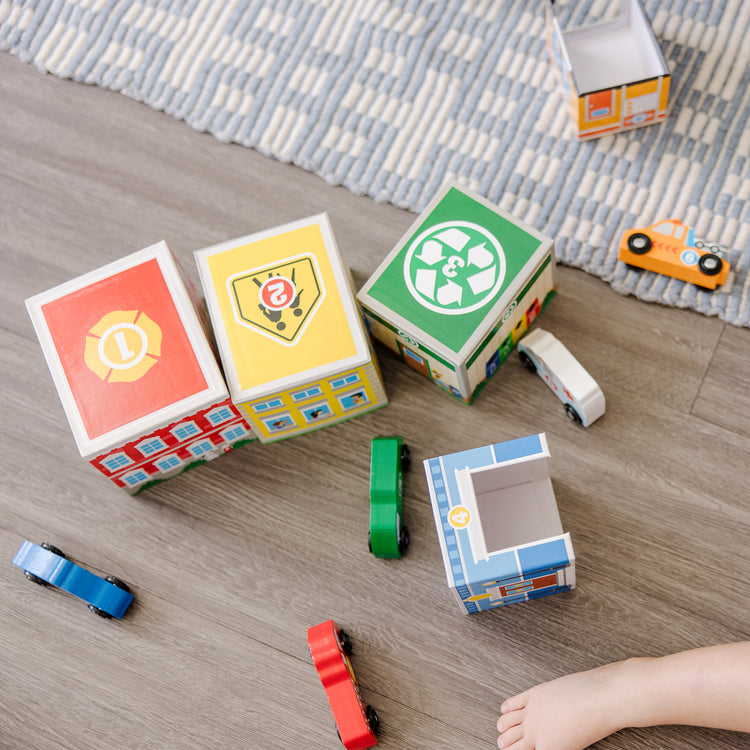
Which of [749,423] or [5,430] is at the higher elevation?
[749,423]

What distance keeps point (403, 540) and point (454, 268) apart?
34 centimetres

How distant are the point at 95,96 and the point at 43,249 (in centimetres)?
26

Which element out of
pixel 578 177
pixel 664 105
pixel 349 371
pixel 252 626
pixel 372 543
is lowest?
pixel 252 626

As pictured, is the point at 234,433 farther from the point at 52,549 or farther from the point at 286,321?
the point at 52,549

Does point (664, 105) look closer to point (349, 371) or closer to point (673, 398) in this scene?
point (673, 398)

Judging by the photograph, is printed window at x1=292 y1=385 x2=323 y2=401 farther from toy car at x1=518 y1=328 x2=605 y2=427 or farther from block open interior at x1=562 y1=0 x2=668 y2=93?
block open interior at x1=562 y1=0 x2=668 y2=93

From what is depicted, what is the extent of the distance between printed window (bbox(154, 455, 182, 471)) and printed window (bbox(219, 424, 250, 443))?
0.22 feet

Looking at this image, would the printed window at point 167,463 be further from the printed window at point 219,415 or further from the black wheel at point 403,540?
the black wheel at point 403,540

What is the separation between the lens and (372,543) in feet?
3.05

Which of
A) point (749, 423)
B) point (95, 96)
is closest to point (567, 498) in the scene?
point (749, 423)

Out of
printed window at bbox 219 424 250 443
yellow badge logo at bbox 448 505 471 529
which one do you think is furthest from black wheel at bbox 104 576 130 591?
yellow badge logo at bbox 448 505 471 529

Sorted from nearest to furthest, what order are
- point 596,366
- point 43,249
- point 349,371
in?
point 349,371 < point 596,366 < point 43,249

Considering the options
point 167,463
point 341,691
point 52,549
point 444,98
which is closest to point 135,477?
point 167,463

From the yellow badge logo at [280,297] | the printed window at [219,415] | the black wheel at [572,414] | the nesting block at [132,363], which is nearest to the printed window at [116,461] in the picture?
the nesting block at [132,363]
